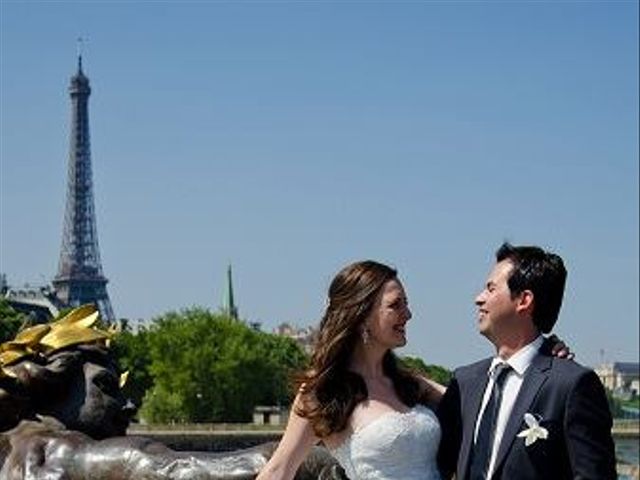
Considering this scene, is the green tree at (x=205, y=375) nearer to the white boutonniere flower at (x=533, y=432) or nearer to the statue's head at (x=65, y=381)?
the statue's head at (x=65, y=381)

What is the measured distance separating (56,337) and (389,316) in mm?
1774

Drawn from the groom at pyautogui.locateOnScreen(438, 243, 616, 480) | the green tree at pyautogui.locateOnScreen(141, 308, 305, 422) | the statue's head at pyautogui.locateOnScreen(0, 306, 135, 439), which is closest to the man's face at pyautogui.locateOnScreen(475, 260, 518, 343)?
the groom at pyautogui.locateOnScreen(438, 243, 616, 480)

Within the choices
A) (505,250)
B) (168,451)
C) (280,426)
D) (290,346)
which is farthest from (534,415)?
(290,346)

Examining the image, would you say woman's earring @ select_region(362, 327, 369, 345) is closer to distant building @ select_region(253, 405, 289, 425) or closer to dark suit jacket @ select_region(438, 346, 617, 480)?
dark suit jacket @ select_region(438, 346, 617, 480)

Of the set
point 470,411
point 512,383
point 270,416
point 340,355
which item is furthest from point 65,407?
point 270,416

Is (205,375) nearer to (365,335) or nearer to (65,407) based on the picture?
(65,407)

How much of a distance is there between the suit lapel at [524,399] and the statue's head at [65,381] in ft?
6.41

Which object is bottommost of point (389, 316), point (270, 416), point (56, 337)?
point (270, 416)

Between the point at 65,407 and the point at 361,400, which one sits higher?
the point at 361,400

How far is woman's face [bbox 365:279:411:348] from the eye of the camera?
14.4 feet

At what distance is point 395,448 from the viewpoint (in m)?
4.30

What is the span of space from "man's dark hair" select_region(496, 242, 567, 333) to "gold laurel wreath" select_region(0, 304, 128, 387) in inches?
80.6

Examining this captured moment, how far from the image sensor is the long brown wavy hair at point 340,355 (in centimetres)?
434

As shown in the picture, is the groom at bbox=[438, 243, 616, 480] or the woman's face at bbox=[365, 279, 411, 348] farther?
the woman's face at bbox=[365, 279, 411, 348]
